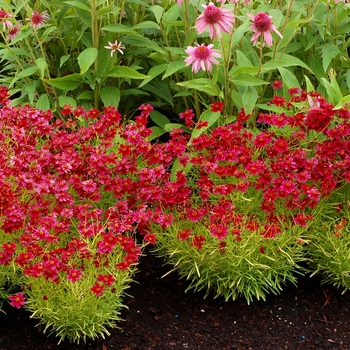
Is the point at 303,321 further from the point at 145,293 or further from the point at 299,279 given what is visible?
the point at 145,293

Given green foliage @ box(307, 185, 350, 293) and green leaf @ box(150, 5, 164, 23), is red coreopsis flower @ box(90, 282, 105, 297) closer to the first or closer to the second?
green foliage @ box(307, 185, 350, 293)

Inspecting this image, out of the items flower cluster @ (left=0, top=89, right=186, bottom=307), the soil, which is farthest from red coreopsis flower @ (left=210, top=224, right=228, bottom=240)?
the soil

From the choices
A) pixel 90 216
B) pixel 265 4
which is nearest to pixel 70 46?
pixel 265 4

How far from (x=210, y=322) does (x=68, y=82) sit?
4.10ft

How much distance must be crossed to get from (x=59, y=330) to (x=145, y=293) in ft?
1.19

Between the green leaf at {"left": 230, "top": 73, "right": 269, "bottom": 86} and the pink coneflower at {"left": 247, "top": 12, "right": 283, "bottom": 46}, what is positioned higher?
the pink coneflower at {"left": 247, "top": 12, "right": 283, "bottom": 46}

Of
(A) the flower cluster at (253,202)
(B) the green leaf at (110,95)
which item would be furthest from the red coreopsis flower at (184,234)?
(B) the green leaf at (110,95)

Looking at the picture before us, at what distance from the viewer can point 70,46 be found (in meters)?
3.15

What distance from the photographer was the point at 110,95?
2.83 m

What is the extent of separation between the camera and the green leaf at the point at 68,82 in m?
2.76

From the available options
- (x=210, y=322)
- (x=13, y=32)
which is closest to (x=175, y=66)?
(x=13, y=32)

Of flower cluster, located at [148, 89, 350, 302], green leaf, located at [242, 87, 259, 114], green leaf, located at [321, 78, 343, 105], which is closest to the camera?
flower cluster, located at [148, 89, 350, 302]

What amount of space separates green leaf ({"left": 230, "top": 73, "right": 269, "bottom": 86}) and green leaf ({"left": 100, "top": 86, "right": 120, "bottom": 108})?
57 centimetres

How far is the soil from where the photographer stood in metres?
2.15
